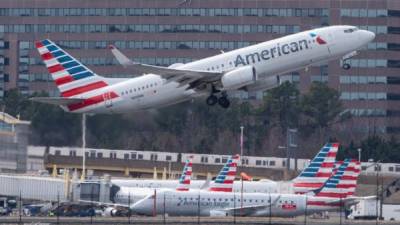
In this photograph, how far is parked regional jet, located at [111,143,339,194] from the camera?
11400 cm

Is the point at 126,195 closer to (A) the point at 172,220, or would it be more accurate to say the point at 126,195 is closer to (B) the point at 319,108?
(A) the point at 172,220

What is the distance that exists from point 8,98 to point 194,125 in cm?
1710

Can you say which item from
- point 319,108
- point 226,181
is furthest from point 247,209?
point 319,108

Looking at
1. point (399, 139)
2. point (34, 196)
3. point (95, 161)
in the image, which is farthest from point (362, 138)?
point (34, 196)

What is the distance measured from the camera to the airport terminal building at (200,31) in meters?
178

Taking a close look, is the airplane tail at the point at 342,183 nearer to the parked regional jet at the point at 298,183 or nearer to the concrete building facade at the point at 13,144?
the parked regional jet at the point at 298,183

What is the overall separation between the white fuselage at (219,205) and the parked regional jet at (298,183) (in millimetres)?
8137

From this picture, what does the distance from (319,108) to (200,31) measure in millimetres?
20237

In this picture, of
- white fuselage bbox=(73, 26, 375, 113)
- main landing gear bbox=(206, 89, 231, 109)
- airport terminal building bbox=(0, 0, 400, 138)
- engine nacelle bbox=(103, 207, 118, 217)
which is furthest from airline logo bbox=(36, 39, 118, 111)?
airport terminal building bbox=(0, 0, 400, 138)

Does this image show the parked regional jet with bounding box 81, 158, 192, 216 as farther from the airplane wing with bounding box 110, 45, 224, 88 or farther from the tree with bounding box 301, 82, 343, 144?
the tree with bounding box 301, 82, 343, 144

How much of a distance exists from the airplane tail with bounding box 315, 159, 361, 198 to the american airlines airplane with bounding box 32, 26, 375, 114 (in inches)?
371

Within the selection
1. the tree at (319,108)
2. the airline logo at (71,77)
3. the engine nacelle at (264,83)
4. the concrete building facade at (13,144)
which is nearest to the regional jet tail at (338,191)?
the engine nacelle at (264,83)

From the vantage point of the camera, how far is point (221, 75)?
334 feet

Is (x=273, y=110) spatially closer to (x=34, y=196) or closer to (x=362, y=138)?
(x=362, y=138)
